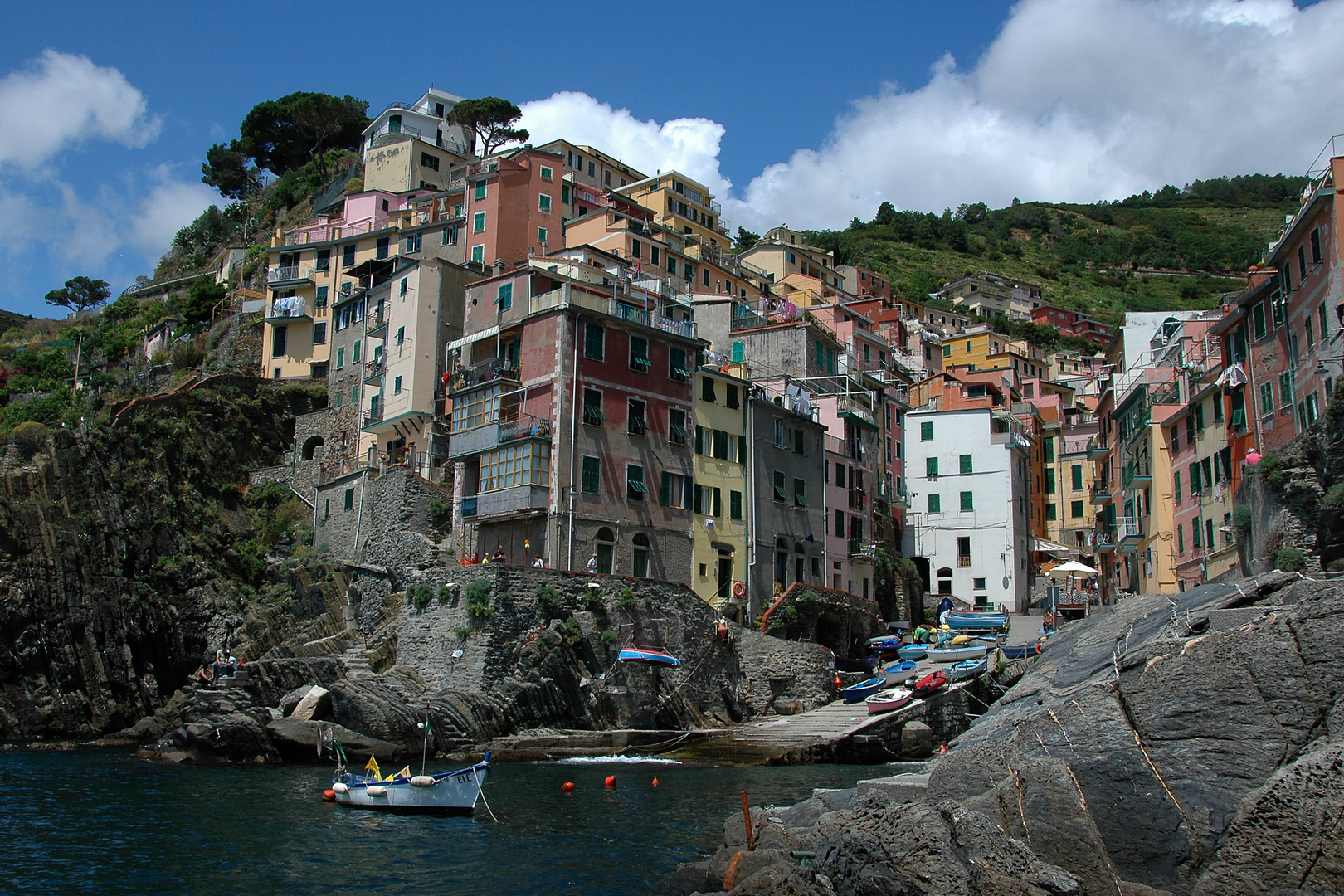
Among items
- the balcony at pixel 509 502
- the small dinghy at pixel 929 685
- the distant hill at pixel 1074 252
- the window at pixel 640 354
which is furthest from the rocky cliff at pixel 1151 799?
the distant hill at pixel 1074 252

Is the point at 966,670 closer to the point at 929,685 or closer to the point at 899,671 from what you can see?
the point at 899,671

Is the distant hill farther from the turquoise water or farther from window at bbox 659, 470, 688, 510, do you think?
the turquoise water

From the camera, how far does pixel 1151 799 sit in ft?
56.9

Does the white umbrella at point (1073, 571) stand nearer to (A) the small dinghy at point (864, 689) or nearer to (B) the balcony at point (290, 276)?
(A) the small dinghy at point (864, 689)

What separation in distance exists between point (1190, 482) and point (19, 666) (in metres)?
52.0

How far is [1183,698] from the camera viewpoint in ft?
60.4

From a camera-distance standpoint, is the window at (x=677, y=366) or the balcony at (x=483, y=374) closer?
the balcony at (x=483, y=374)

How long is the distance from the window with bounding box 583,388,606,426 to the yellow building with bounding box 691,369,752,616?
5743 mm

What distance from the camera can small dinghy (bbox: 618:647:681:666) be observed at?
1614 inches

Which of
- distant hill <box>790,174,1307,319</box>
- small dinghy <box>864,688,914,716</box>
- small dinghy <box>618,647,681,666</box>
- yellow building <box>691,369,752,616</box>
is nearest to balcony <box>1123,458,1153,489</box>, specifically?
small dinghy <box>864,688,914,716</box>

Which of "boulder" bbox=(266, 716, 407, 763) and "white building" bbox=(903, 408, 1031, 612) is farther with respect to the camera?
"white building" bbox=(903, 408, 1031, 612)

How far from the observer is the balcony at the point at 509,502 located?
43.2 metres

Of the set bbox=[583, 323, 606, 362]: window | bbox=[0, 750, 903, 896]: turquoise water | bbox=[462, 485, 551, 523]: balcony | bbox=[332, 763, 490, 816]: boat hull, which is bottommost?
bbox=[0, 750, 903, 896]: turquoise water

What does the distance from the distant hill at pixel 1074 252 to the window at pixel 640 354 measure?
9737 centimetres
